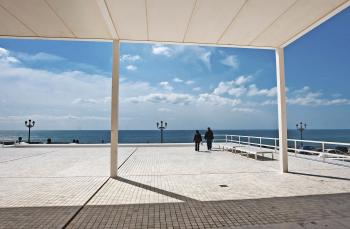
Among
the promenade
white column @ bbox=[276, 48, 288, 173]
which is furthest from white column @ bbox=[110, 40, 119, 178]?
white column @ bbox=[276, 48, 288, 173]

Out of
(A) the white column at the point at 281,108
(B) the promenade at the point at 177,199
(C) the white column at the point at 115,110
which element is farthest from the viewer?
(A) the white column at the point at 281,108

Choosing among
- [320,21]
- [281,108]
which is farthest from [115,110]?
[320,21]

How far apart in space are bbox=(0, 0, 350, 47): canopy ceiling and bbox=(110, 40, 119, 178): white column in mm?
545

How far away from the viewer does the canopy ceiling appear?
15.5 feet

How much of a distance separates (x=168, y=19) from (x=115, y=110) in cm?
287

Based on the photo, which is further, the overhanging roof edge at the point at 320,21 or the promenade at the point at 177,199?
the overhanging roof edge at the point at 320,21

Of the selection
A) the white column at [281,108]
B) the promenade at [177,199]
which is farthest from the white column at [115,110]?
the white column at [281,108]

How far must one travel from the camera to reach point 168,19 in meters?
5.32

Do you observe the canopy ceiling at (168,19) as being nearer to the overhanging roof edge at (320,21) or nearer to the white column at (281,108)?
the overhanging roof edge at (320,21)

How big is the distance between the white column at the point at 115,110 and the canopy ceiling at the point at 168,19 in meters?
0.55

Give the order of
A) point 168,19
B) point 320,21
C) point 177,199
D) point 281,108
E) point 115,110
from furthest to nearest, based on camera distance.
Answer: point 281,108 < point 115,110 < point 320,21 < point 168,19 < point 177,199

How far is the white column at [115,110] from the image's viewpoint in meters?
6.70

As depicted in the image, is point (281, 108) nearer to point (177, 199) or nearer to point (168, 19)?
point (168, 19)

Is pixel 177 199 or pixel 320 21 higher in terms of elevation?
pixel 320 21
